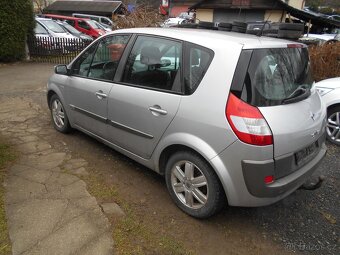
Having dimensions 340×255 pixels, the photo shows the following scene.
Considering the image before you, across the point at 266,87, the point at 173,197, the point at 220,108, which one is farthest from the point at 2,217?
the point at 266,87

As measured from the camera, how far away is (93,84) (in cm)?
407

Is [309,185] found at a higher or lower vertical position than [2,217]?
higher

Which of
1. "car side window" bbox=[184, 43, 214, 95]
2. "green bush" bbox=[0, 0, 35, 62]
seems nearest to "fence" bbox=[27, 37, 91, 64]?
"green bush" bbox=[0, 0, 35, 62]

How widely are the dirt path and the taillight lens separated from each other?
3.14 ft

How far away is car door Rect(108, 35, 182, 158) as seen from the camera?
3141 mm

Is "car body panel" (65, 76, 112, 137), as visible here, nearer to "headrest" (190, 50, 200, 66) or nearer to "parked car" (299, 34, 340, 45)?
"headrest" (190, 50, 200, 66)

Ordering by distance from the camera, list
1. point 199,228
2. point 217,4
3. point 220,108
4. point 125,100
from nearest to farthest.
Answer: point 220,108, point 199,228, point 125,100, point 217,4

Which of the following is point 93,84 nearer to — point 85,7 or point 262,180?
point 262,180

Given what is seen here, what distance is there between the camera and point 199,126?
283 centimetres

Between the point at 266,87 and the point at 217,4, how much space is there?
23.0 metres

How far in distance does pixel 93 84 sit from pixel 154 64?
41.2 inches

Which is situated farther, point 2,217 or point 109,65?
→ point 109,65

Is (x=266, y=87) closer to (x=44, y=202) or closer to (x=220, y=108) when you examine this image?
(x=220, y=108)

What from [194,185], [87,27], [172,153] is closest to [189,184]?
[194,185]
